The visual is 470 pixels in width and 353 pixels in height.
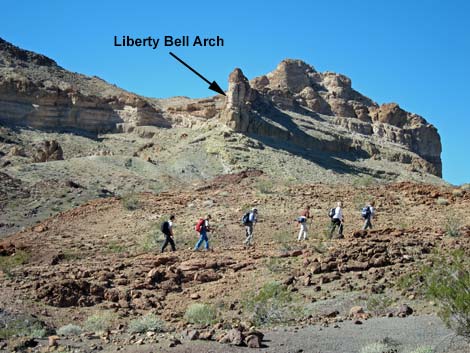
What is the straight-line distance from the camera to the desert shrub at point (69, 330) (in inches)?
404

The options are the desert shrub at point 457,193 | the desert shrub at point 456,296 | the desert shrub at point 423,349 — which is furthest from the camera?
the desert shrub at point 457,193

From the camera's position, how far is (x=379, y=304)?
10648mm

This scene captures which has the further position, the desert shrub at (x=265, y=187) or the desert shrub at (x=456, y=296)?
the desert shrub at (x=265, y=187)

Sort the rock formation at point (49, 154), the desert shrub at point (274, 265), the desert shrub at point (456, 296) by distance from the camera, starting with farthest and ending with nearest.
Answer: the rock formation at point (49, 154), the desert shrub at point (274, 265), the desert shrub at point (456, 296)

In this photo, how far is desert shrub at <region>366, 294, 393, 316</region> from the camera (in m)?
10.3

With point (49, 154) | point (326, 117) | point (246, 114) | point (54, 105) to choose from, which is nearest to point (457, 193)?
point (49, 154)

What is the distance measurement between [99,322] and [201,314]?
166 centimetres

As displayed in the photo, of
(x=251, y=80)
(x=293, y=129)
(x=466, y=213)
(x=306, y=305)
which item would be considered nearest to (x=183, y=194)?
(x=466, y=213)

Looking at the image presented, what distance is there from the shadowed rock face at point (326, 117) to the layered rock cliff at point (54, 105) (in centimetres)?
1273

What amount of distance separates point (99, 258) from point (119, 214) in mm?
6819

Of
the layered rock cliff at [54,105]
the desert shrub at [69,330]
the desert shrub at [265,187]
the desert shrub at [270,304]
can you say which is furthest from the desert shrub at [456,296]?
the layered rock cliff at [54,105]

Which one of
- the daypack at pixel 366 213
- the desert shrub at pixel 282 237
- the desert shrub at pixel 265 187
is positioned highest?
the desert shrub at pixel 265 187

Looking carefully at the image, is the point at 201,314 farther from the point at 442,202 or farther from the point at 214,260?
the point at 442,202

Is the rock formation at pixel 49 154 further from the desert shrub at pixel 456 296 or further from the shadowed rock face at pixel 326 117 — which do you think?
the desert shrub at pixel 456 296
